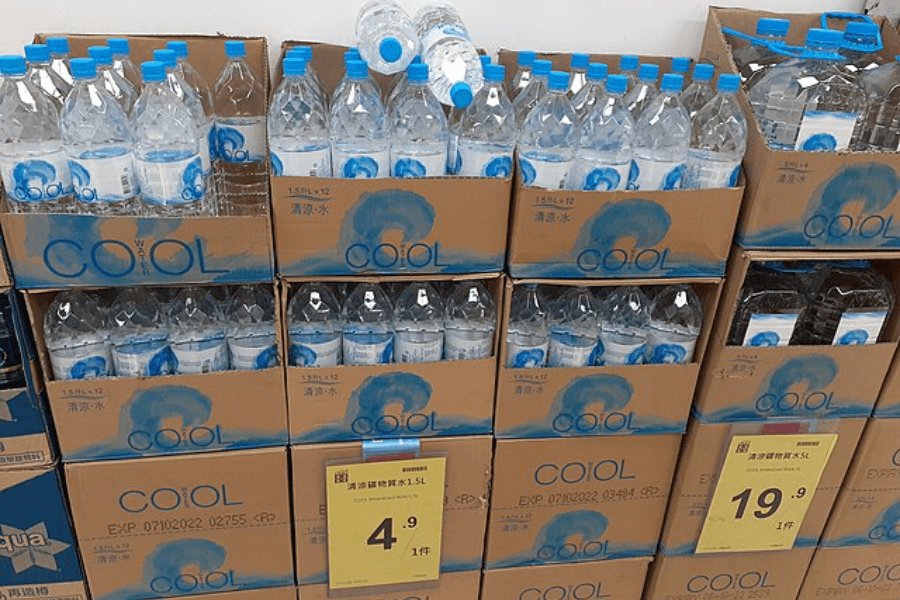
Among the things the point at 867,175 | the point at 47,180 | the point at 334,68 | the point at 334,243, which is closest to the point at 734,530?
the point at 867,175

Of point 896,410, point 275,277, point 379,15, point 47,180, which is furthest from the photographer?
point 896,410

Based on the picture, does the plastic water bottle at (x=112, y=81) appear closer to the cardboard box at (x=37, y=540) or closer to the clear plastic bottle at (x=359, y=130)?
the clear plastic bottle at (x=359, y=130)

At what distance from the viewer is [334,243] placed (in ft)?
4.36

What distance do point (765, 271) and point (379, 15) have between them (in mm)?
939

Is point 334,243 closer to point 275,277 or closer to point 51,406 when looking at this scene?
point 275,277

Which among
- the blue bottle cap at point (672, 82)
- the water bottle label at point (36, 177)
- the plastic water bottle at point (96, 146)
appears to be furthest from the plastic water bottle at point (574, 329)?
the water bottle label at point (36, 177)

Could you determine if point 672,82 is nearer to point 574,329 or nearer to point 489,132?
point 489,132

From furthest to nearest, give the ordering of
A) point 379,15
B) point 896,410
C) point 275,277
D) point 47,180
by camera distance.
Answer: point 896,410
point 379,15
point 275,277
point 47,180

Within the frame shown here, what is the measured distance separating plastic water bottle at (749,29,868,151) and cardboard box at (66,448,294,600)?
1.15 meters

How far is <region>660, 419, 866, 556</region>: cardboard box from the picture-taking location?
5.28 feet

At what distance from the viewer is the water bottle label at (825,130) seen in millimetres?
1359

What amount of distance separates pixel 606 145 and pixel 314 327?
2.10ft

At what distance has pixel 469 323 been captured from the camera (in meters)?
1.49

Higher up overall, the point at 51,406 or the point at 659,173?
the point at 659,173
